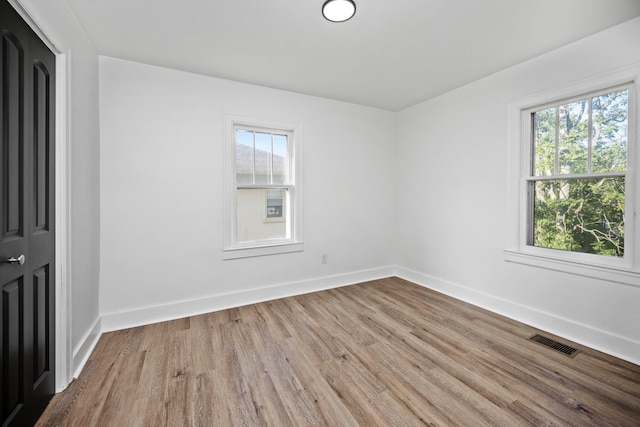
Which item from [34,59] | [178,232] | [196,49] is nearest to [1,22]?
[34,59]

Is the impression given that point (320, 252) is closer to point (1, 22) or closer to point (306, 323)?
point (306, 323)

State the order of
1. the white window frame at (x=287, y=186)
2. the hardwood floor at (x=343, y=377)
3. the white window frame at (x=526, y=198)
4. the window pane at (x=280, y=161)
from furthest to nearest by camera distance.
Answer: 1. the window pane at (x=280, y=161)
2. the white window frame at (x=287, y=186)
3. the white window frame at (x=526, y=198)
4. the hardwood floor at (x=343, y=377)

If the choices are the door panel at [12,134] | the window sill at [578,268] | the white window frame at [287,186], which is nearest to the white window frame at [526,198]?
the window sill at [578,268]

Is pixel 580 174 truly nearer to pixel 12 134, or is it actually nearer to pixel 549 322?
pixel 549 322

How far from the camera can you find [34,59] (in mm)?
1514

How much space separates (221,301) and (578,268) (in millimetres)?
3534

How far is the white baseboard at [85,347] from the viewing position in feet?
6.54

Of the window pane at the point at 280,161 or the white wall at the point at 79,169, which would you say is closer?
the white wall at the point at 79,169

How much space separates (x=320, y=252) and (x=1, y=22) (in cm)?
327

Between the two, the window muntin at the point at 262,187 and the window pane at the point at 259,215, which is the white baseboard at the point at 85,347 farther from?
the window pane at the point at 259,215

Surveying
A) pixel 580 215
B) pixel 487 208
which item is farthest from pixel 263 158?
pixel 580 215

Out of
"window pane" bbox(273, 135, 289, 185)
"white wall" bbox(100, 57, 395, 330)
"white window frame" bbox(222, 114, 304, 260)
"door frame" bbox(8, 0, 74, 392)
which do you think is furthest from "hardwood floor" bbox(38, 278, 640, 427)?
"window pane" bbox(273, 135, 289, 185)

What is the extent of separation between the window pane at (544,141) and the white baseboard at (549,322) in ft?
4.59

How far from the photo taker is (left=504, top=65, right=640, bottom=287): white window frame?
2.16m
